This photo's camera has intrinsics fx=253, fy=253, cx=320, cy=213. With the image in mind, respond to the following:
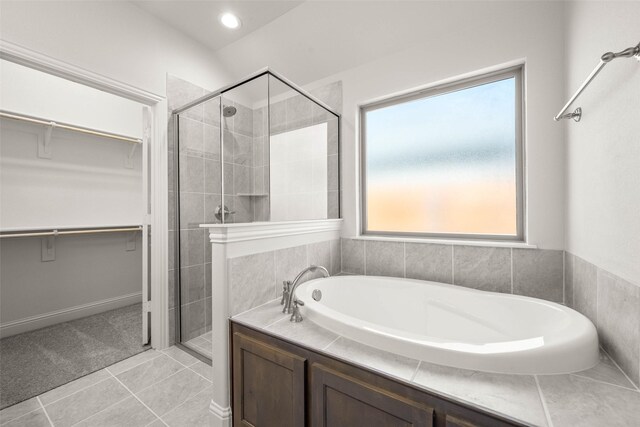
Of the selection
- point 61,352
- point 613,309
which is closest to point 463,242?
point 613,309

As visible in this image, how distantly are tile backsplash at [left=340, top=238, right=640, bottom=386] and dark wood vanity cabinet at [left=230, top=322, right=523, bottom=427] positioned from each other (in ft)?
2.06

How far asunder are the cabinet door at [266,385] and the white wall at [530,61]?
163cm

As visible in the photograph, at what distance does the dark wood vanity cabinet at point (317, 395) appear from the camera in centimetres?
78

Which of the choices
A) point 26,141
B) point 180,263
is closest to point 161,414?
point 180,263

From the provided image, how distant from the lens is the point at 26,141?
7.88 feet

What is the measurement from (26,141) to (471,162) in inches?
155

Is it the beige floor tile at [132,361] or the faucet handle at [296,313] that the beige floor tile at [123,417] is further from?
the faucet handle at [296,313]

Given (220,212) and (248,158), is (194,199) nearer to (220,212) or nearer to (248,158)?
(220,212)

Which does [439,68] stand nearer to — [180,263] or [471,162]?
[471,162]

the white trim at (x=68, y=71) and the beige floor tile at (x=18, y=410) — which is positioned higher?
the white trim at (x=68, y=71)

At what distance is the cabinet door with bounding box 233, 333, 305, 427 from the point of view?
107 centimetres

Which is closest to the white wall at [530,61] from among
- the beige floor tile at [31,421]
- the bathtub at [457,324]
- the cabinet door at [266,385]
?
the bathtub at [457,324]

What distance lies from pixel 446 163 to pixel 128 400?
263cm

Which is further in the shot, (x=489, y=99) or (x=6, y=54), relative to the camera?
(x=489, y=99)
